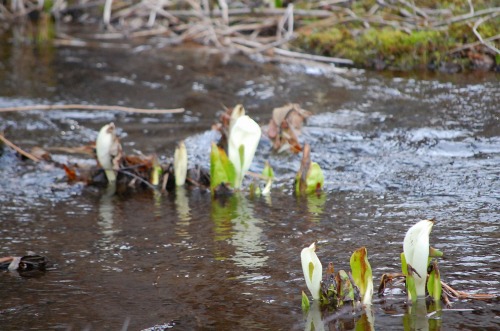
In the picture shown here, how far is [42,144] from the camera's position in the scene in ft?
15.1

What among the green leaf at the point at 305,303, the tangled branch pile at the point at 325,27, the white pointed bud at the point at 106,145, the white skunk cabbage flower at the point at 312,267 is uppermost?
the tangled branch pile at the point at 325,27

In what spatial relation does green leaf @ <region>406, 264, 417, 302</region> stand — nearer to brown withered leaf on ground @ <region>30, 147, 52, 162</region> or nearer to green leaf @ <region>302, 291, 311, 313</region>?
green leaf @ <region>302, 291, 311, 313</region>

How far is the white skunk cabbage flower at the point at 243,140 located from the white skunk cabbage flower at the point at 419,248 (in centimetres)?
129

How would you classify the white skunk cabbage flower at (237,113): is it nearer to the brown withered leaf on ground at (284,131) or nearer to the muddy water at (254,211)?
the muddy water at (254,211)

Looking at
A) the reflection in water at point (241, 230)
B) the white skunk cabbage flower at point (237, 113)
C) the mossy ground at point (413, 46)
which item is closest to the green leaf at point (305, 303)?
the reflection in water at point (241, 230)

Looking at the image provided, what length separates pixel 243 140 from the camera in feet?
11.2

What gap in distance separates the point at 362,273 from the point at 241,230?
94cm

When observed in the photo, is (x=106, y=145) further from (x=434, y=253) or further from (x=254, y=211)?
(x=434, y=253)

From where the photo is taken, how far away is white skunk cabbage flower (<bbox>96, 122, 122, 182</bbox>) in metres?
3.64

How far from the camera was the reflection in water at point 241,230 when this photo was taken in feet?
8.71

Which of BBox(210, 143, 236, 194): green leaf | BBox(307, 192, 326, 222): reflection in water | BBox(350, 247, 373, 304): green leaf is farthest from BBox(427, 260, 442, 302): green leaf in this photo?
BBox(210, 143, 236, 194): green leaf

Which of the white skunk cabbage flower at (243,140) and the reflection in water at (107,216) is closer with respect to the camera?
the reflection in water at (107,216)

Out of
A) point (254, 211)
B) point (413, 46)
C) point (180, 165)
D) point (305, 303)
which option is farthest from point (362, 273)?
point (413, 46)

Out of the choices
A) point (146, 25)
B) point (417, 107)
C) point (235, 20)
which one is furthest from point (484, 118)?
point (146, 25)
